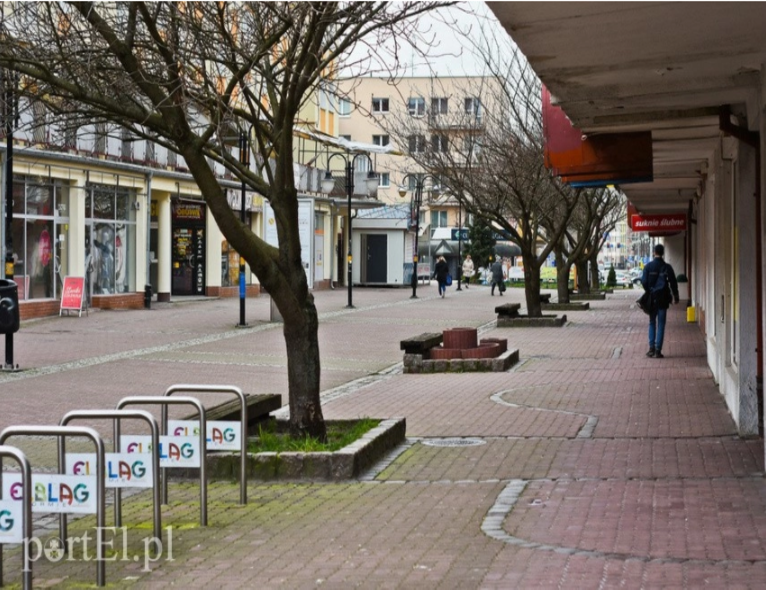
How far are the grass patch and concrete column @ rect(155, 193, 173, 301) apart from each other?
3110cm

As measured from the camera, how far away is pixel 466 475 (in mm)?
10328

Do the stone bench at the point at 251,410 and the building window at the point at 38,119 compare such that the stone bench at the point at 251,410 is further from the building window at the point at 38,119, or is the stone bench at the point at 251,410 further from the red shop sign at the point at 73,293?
the red shop sign at the point at 73,293

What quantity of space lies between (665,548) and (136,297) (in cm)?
3257

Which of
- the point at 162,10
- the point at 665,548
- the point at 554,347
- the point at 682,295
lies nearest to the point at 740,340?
the point at 665,548

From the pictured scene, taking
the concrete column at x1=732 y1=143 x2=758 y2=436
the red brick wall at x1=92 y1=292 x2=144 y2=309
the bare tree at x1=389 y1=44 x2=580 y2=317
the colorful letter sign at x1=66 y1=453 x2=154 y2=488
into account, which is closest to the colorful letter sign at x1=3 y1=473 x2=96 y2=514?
the colorful letter sign at x1=66 y1=453 x2=154 y2=488

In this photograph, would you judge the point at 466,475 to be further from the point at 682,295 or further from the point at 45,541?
the point at 682,295

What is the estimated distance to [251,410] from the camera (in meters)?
11.4

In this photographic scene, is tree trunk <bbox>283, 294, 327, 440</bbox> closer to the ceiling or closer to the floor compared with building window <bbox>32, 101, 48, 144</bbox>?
closer to the floor

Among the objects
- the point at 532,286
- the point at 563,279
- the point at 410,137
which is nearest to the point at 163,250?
the point at 410,137

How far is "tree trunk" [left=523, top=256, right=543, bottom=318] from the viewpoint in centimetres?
3200

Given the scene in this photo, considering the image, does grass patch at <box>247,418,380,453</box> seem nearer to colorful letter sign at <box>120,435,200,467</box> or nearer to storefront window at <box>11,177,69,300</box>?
colorful letter sign at <box>120,435,200,467</box>

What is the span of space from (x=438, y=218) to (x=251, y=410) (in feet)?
308

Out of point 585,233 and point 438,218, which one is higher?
point 438,218

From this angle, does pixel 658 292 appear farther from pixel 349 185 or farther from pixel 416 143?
pixel 349 185
